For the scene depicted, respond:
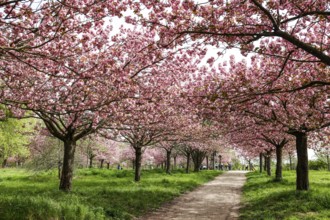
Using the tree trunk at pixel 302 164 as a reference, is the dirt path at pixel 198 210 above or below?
below

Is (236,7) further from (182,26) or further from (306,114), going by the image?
(306,114)

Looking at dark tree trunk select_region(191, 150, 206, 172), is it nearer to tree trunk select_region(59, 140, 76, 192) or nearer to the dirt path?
the dirt path

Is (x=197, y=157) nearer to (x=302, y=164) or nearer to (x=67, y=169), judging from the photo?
(x=302, y=164)

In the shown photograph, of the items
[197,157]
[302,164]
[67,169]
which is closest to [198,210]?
[302,164]

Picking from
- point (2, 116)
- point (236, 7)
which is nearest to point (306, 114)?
point (236, 7)

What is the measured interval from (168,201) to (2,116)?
8.74 m

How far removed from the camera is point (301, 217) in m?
9.91

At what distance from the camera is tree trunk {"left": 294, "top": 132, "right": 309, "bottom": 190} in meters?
15.8

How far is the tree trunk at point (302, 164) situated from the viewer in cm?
1577

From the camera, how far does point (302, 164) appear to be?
52.2 feet

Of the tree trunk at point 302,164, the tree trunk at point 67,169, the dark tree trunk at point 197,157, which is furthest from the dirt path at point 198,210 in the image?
the dark tree trunk at point 197,157

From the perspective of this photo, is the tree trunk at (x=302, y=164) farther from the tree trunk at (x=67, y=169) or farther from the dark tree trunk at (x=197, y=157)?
the dark tree trunk at (x=197, y=157)

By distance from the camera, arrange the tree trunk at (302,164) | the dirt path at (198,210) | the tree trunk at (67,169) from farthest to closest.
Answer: the tree trunk at (302,164)
the tree trunk at (67,169)
the dirt path at (198,210)

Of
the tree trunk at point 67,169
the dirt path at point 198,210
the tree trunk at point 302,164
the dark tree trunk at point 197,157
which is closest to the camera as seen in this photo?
the dirt path at point 198,210
